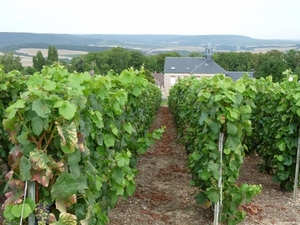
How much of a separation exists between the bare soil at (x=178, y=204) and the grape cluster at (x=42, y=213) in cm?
286

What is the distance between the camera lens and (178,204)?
6012 millimetres

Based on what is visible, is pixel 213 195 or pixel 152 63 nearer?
pixel 213 195

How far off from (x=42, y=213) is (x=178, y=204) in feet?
12.9

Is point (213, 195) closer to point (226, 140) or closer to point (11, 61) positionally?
point (226, 140)

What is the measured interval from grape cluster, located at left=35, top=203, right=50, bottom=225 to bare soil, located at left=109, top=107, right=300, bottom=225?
9.37 feet

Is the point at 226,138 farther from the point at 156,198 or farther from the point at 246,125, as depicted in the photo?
the point at 156,198

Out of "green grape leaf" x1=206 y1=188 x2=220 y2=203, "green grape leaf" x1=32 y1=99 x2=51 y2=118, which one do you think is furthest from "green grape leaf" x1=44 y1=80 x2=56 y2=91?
"green grape leaf" x1=206 y1=188 x2=220 y2=203

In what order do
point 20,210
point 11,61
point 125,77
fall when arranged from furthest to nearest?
point 11,61
point 125,77
point 20,210

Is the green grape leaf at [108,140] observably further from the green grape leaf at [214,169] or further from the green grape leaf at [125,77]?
the green grape leaf at [214,169]

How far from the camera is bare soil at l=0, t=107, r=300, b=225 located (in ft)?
17.7

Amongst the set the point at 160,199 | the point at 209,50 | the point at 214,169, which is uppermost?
the point at 209,50

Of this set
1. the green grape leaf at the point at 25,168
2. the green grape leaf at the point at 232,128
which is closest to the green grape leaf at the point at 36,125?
the green grape leaf at the point at 25,168

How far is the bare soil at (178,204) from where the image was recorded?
539 cm

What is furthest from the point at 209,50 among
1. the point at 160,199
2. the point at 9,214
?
the point at 9,214
